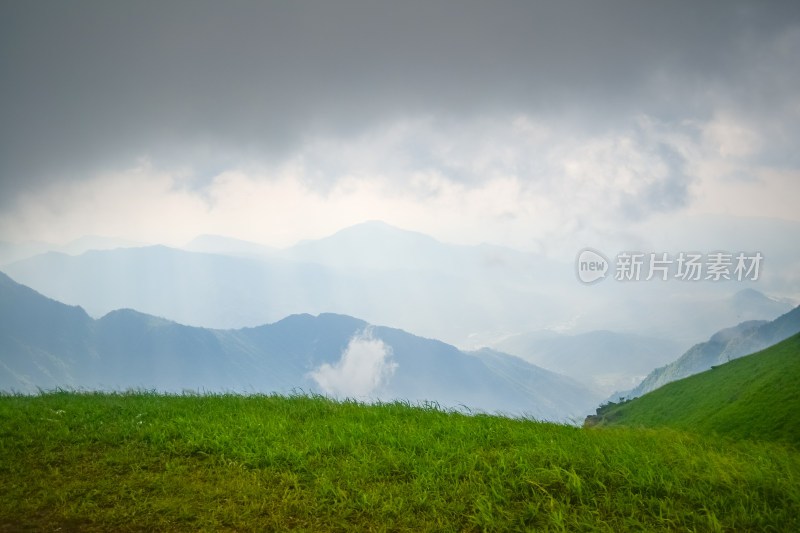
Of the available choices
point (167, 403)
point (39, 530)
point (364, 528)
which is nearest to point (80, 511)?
point (39, 530)

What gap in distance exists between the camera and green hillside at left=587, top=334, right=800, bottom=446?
430 inches

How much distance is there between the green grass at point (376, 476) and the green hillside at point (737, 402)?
134cm

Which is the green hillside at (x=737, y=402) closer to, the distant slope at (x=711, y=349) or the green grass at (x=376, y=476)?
the green grass at (x=376, y=476)

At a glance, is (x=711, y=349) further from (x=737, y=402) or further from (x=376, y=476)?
(x=376, y=476)

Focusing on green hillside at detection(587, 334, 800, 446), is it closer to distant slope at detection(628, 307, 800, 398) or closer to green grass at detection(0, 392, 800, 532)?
green grass at detection(0, 392, 800, 532)

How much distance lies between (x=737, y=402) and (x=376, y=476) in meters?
9.85

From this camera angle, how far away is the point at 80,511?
6379 millimetres

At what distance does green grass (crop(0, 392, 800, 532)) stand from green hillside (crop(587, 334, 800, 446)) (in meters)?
1.34

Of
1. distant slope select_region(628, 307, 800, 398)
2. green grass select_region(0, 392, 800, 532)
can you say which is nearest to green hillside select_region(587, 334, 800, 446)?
green grass select_region(0, 392, 800, 532)

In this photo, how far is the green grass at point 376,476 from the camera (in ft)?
20.1

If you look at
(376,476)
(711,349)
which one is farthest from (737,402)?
(711,349)

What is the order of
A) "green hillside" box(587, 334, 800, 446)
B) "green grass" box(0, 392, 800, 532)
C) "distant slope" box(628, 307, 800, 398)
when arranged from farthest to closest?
"distant slope" box(628, 307, 800, 398) → "green hillside" box(587, 334, 800, 446) → "green grass" box(0, 392, 800, 532)

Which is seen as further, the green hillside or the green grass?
the green hillside

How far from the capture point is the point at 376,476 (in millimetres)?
7203
